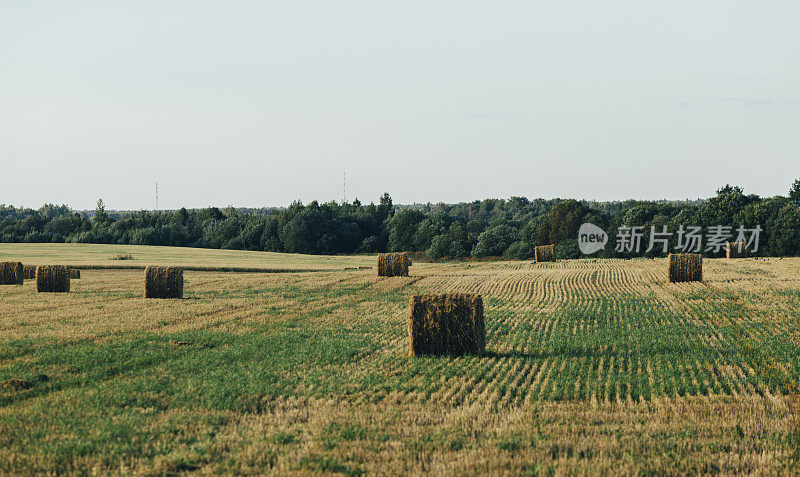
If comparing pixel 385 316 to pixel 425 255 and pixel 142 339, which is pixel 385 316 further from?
pixel 425 255

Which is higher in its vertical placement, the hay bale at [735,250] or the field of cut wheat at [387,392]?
the hay bale at [735,250]

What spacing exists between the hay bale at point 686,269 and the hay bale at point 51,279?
2931 cm

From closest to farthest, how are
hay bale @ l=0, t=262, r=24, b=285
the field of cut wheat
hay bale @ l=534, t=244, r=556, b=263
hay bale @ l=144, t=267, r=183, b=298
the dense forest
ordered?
the field of cut wheat < hay bale @ l=144, t=267, r=183, b=298 < hay bale @ l=0, t=262, r=24, b=285 < hay bale @ l=534, t=244, r=556, b=263 < the dense forest

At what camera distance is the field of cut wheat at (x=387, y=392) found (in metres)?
9.34

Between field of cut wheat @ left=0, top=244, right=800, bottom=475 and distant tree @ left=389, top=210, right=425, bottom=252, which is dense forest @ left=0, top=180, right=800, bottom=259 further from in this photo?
field of cut wheat @ left=0, top=244, right=800, bottom=475

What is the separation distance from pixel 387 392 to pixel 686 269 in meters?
29.0

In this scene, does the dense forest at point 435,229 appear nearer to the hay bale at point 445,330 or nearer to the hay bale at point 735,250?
the hay bale at point 735,250

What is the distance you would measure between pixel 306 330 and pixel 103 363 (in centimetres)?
681

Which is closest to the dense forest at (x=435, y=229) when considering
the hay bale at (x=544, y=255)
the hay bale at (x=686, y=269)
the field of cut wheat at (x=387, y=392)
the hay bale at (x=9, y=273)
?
the hay bale at (x=544, y=255)

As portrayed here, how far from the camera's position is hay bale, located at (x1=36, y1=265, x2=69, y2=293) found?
32000 millimetres

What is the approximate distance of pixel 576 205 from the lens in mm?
93188

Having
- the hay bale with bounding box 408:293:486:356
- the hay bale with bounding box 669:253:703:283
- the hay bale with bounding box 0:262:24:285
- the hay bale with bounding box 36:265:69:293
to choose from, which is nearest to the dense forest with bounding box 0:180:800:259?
the hay bale with bounding box 669:253:703:283

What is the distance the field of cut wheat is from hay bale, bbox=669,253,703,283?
11.2 m

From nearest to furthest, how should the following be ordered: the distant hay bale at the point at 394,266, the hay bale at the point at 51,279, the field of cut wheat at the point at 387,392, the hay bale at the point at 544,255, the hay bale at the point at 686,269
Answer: the field of cut wheat at the point at 387,392, the hay bale at the point at 51,279, the hay bale at the point at 686,269, the distant hay bale at the point at 394,266, the hay bale at the point at 544,255
